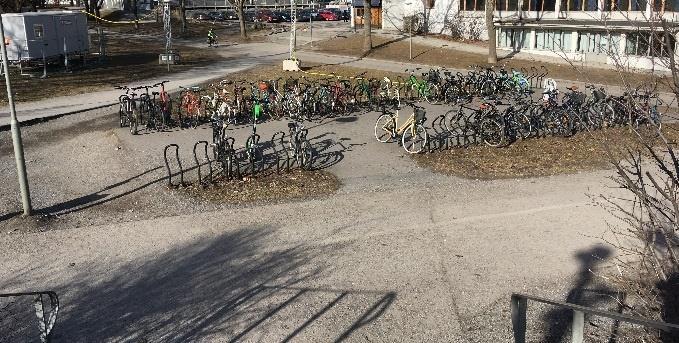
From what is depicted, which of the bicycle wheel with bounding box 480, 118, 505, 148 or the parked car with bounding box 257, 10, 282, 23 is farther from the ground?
the parked car with bounding box 257, 10, 282, 23

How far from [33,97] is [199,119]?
8.34 m

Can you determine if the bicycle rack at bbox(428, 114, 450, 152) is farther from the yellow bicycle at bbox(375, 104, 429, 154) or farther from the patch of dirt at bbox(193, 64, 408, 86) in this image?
the patch of dirt at bbox(193, 64, 408, 86)

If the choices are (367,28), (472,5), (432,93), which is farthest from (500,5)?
(432,93)

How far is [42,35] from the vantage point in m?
27.8

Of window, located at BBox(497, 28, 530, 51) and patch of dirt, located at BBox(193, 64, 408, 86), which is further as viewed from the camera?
window, located at BBox(497, 28, 530, 51)

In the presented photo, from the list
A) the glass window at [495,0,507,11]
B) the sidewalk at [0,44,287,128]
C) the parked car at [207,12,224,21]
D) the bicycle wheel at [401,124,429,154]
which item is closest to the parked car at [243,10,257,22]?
the parked car at [207,12,224,21]

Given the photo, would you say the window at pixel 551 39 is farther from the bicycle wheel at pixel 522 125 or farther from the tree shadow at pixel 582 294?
the tree shadow at pixel 582 294

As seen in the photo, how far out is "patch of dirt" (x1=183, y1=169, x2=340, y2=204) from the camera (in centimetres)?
1148

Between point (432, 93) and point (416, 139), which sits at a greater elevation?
point (432, 93)

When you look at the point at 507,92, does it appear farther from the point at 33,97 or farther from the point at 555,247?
the point at 33,97

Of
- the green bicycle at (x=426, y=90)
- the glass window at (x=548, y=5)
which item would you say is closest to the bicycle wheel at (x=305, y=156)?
the green bicycle at (x=426, y=90)

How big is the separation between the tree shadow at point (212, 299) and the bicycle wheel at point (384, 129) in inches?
261

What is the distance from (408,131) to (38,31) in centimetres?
2000

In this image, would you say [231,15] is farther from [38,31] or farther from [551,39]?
[38,31]
